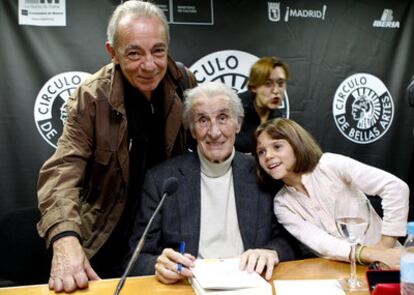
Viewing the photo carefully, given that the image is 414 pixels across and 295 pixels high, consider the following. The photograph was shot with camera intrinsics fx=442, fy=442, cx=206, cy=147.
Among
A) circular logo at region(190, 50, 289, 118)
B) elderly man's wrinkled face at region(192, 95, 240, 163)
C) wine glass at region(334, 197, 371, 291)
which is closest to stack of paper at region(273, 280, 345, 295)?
wine glass at region(334, 197, 371, 291)

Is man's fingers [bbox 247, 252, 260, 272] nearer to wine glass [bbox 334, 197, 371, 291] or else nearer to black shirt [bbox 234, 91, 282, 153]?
wine glass [bbox 334, 197, 371, 291]

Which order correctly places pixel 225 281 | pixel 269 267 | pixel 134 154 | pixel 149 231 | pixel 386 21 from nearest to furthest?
pixel 225 281 < pixel 269 267 < pixel 149 231 < pixel 134 154 < pixel 386 21

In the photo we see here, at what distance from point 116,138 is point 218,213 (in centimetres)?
59

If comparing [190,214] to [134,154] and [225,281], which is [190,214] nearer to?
[134,154]

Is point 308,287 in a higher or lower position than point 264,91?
lower

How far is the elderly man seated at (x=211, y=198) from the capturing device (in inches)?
76.5

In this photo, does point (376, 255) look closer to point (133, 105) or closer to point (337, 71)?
point (133, 105)

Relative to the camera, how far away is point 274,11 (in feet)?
11.9

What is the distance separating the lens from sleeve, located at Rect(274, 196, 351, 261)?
5.48 ft

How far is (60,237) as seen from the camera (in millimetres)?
1600

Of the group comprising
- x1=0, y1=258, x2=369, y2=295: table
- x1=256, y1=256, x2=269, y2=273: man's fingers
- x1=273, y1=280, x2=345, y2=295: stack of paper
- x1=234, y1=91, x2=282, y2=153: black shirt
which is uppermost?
x1=234, y1=91, x2=282, y2=153: black shirt

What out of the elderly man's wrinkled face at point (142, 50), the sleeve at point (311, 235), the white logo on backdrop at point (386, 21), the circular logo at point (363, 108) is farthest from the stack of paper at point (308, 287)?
the white logo on backdrop at point (386, 21)

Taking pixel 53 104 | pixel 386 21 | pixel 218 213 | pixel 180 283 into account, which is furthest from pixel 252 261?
pixel 386 21

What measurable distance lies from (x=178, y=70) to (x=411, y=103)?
230 cm
